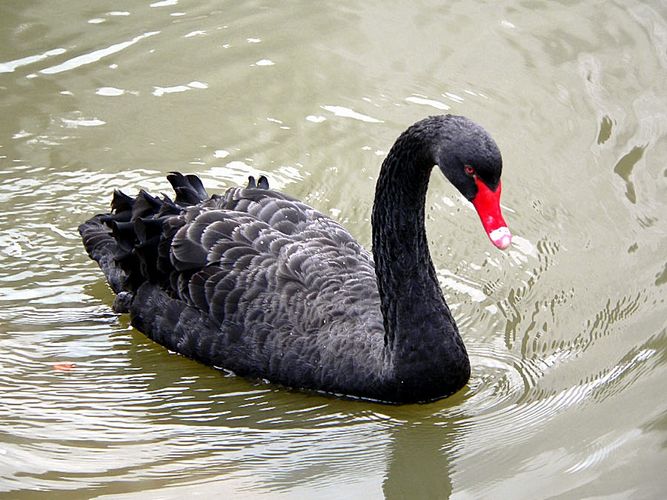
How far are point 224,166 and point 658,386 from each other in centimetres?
343

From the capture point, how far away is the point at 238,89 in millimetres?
8398

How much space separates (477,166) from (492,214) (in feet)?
0.72

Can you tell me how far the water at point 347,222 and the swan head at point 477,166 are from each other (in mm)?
1004

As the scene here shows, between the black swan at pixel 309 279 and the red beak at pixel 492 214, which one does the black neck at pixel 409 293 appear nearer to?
the black swan at pixel 309 279

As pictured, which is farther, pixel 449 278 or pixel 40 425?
pixel 449 278

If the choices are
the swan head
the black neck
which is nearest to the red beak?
the swan head

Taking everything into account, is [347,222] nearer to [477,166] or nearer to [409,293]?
[409,293]

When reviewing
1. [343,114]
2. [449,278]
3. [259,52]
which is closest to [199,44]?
[259,52]

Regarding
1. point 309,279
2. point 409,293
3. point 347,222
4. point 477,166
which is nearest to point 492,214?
point 477,166

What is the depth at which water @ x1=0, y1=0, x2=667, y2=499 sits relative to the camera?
4945 millimetres

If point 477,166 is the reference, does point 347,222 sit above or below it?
below

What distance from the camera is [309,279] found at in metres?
5.60

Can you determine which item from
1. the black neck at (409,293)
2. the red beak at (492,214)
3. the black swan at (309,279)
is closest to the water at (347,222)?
the black swan at (309,279)

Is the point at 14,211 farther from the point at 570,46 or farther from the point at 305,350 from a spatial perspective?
the point at 570,46
